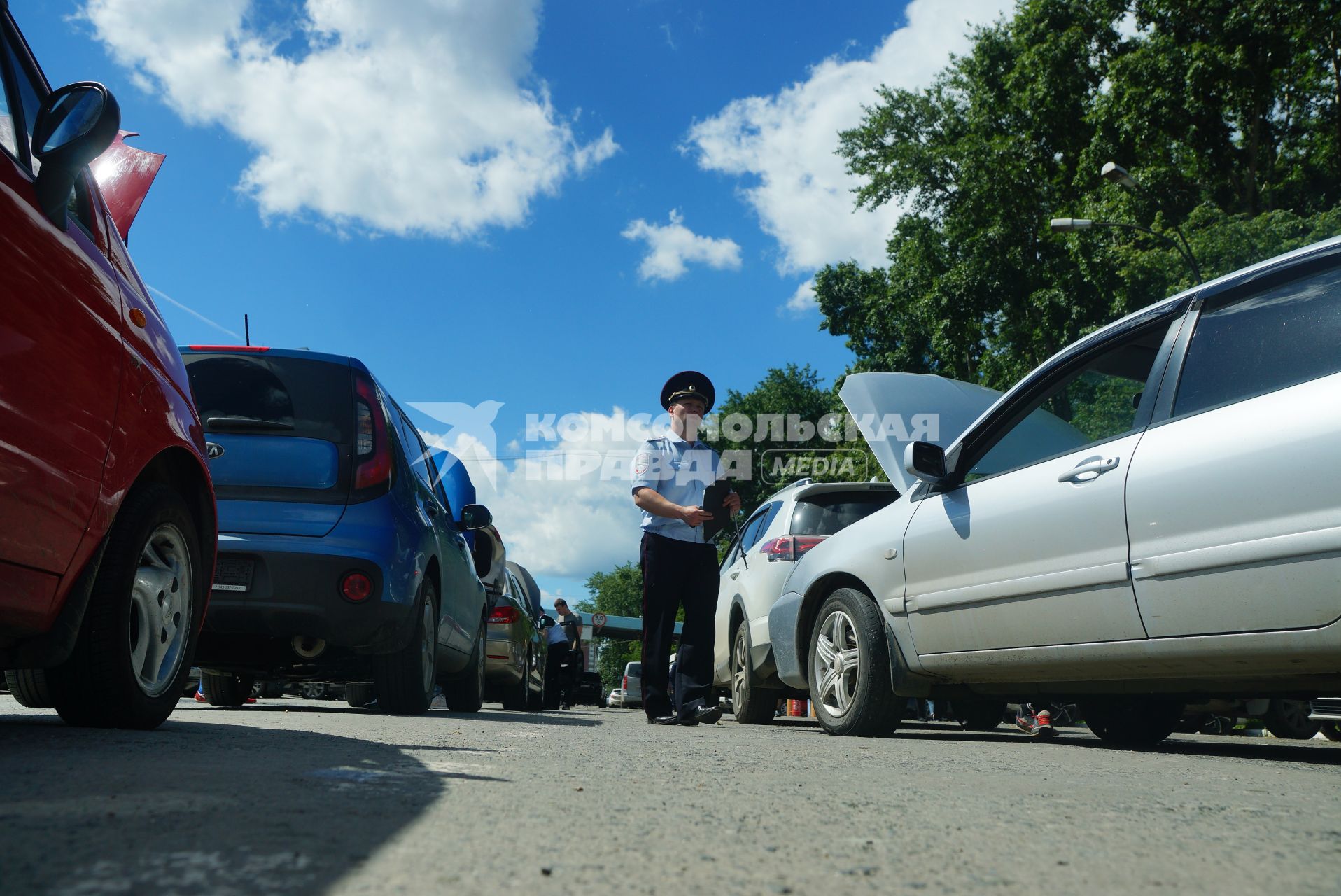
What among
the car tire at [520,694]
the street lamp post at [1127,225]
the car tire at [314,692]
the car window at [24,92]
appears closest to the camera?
the car window at [24,92]

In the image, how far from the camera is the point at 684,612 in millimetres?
7129

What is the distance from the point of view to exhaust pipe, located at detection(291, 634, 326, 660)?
604 centimetres

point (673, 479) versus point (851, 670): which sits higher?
point (673, 479)

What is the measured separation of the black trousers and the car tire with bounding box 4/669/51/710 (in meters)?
3.46

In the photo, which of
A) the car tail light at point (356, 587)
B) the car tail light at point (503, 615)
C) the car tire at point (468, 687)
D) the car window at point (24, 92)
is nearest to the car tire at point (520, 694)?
the car tail light at point (503, 615)

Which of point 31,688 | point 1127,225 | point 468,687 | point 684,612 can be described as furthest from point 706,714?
point 1127,225

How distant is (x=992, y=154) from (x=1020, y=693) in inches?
925

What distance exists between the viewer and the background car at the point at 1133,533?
371 centimetres

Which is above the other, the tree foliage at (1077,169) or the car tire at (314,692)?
the tree foliage at (1077,169)

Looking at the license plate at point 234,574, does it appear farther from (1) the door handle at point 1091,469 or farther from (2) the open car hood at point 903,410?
(1) the door handle at point 1091,469

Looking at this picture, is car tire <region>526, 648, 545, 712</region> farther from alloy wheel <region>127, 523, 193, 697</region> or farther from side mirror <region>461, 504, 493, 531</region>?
alloy wheel <region>127, 523, 193, 697</region>

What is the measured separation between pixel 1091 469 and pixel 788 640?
8.33ft

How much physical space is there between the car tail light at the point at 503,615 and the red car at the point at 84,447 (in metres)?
7.41

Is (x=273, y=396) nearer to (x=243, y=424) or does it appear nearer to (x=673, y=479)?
(x=243, y=424)
